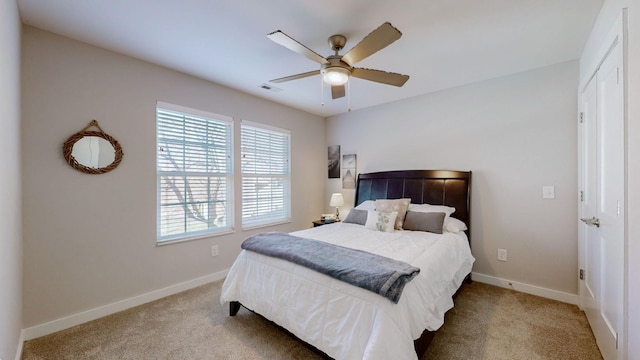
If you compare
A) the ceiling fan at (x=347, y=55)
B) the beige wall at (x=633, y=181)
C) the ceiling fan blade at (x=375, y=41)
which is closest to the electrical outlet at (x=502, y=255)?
the beige wall at (x=633, y=181)

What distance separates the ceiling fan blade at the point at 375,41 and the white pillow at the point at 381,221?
1.69 meters

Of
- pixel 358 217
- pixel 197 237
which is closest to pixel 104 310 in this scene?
pixel 197 237

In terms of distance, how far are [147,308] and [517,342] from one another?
10.7 feet

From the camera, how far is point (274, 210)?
4035 millimetres

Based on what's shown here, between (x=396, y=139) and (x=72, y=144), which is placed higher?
(x=396, y=139)

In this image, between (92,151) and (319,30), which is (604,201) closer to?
(319,30)

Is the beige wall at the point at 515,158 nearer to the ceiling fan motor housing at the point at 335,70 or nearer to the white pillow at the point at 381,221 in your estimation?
the white pillow at the point at 381,221

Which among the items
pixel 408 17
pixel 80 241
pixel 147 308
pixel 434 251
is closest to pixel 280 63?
pixel 408 17

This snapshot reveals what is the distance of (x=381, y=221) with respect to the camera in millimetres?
2906

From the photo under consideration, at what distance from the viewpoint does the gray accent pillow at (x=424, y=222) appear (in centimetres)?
276

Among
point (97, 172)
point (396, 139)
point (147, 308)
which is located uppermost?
point (396, 139)

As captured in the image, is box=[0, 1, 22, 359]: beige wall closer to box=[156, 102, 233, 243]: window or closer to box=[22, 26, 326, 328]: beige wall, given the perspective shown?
box=[22, 26, 326, 328]: beige wall

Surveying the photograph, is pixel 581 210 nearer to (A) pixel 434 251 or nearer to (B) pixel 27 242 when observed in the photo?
(A) pixel 434 251

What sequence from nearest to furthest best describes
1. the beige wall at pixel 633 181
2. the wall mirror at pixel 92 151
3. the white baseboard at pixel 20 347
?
1. the beige wall at pixel 633 181
2. the white baseboard at pixel 20 347
3. the wall mirror at pixel 92 151
